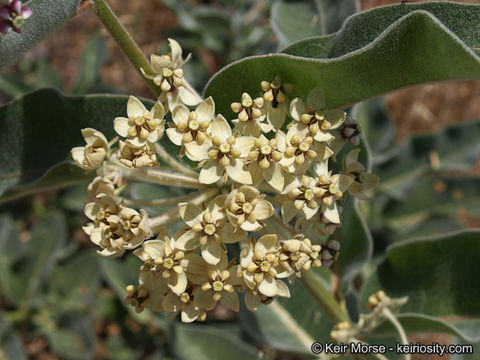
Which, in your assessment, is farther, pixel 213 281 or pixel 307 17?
pixel 307 17

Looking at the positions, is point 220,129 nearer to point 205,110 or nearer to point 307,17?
point 205,110

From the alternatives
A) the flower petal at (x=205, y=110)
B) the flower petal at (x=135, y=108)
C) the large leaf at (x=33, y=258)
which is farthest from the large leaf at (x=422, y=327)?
the large leaf at (x=33, y=258)

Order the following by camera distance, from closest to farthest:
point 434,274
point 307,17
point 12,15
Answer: point 12,15
point 434,274
point 307,17

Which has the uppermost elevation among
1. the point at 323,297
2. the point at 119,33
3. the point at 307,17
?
the point at 119,33

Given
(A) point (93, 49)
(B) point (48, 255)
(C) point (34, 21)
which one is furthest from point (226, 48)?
(C) point (34, 21)

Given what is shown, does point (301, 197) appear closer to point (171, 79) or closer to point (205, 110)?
point (205, 110)

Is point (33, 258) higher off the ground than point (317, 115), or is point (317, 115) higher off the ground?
point (317, 115)

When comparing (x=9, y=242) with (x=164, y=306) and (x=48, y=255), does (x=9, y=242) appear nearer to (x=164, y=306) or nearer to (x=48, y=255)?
(x=48, y=255)

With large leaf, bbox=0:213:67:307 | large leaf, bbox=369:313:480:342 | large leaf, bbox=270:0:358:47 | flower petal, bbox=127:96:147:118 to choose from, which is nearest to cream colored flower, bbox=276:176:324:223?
flower petal, bbox=127:96:147:118

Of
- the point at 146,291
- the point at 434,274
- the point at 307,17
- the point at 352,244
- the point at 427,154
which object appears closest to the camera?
the point at 146,291

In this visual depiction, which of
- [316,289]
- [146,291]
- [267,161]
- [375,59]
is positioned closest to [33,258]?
[146,291]
